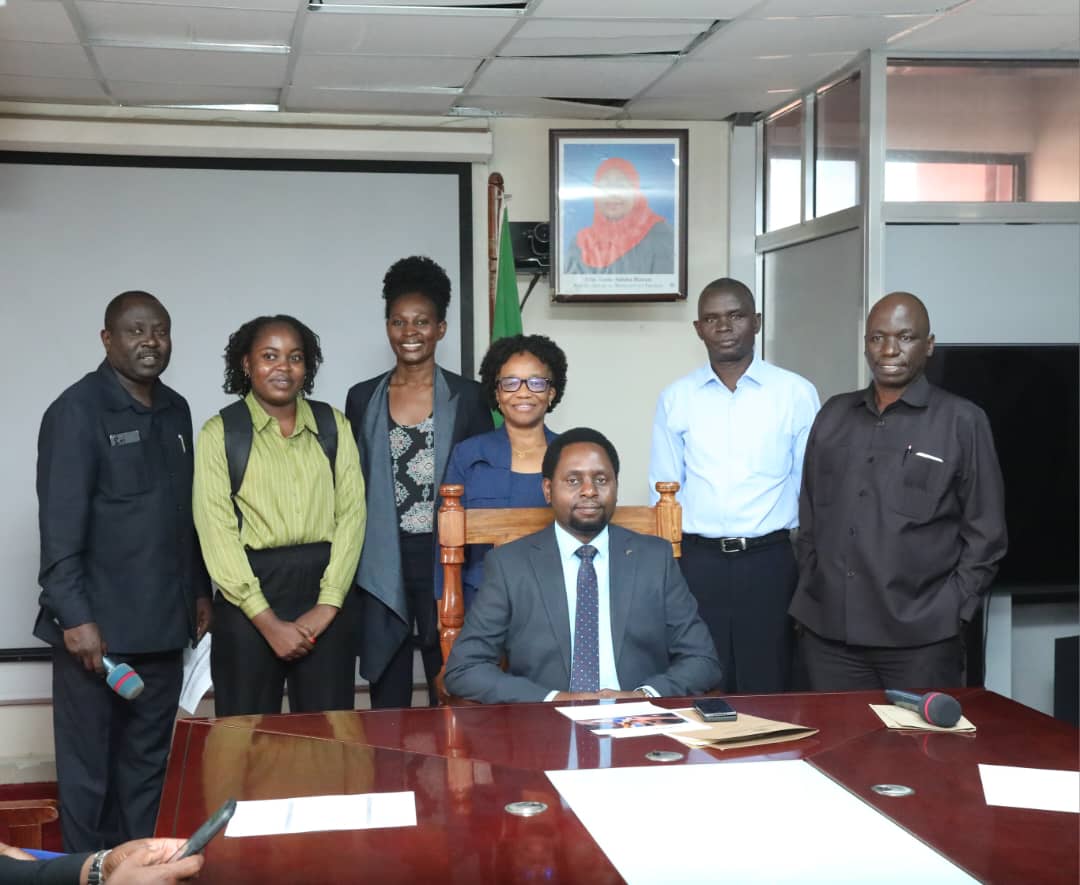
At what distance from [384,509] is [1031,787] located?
6.65ft

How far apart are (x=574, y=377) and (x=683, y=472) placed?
180cm

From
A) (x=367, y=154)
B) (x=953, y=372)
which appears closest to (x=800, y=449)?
(x=953, y=372)

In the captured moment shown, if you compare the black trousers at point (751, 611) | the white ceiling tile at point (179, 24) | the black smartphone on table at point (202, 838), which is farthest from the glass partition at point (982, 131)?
the black smartphone on table at point (202, 838)

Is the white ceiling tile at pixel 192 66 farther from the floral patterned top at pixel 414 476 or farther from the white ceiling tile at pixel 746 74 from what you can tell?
the floral patterned top at pixel 414 476

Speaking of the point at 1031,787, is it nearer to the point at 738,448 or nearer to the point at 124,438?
the point at 738,448

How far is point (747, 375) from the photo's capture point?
11.6ft

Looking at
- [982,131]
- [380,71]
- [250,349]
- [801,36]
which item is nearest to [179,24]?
[380,71]

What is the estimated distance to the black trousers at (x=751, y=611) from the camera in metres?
3.39

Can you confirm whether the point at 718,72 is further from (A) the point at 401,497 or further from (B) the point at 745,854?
(B) the point at 745,854

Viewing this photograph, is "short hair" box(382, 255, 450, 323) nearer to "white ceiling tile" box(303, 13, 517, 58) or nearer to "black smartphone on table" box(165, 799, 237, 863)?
"white ceiling tile" box(303, 13, 517, 58)

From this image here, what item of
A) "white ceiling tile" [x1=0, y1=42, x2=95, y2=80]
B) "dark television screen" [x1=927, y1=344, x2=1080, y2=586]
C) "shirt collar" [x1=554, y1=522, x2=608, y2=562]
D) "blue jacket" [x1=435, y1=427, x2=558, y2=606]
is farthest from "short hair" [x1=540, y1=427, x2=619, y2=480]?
"white ceiling tile" [x1=0, y1=42, x2=95, y2=80]

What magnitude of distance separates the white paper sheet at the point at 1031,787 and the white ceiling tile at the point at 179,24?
299 centimetres

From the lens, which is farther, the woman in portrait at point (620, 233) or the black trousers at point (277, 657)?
the woman in portrait at point (620, 233)

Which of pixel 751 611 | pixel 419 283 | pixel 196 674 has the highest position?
pixel 419 283
